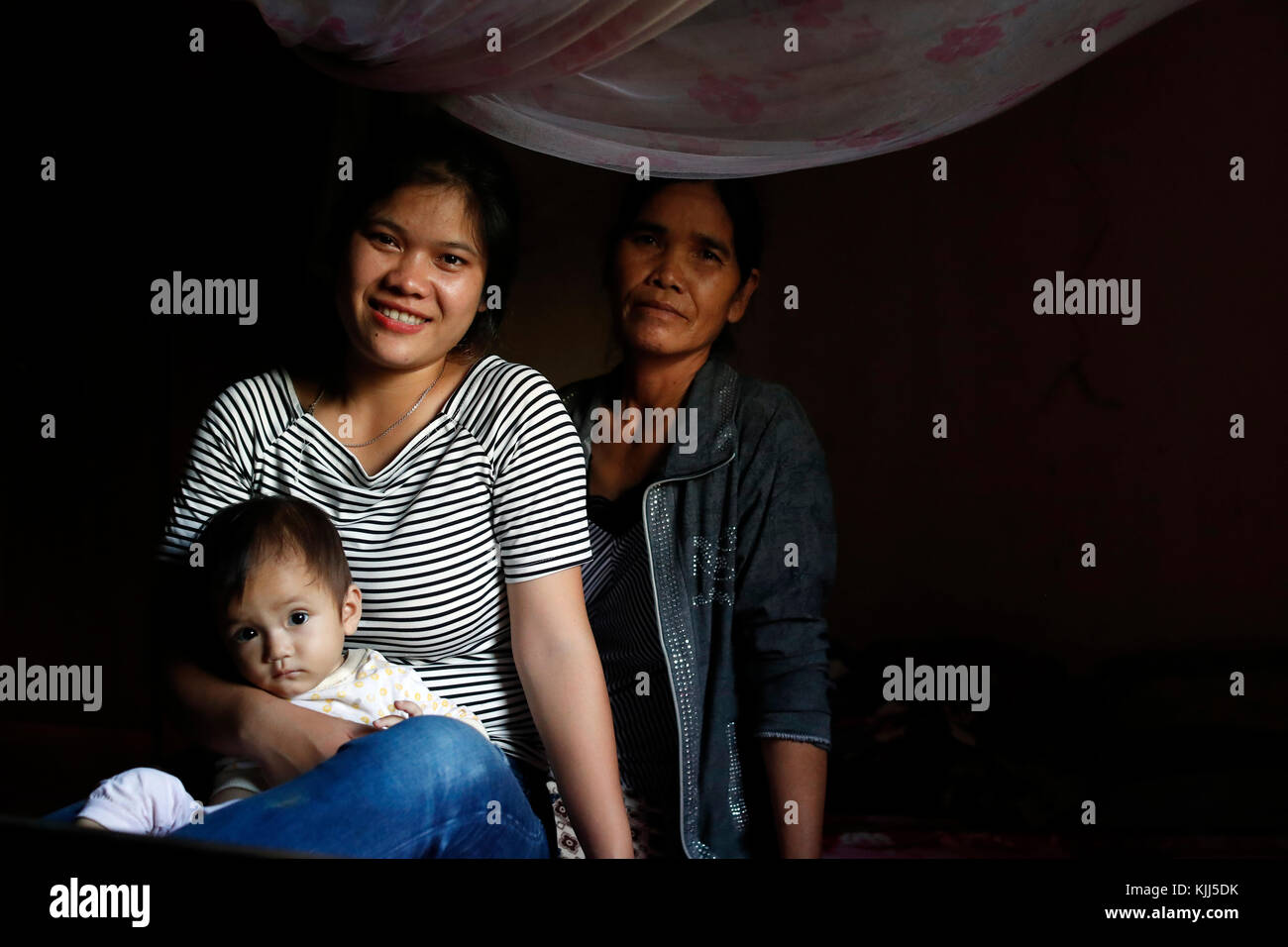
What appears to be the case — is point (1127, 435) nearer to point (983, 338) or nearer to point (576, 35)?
point (983, 338)

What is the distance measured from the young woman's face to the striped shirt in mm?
90

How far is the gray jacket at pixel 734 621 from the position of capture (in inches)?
56.2

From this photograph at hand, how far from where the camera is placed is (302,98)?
5.17ft

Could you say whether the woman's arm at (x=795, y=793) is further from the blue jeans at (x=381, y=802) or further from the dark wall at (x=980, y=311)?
the blue jeans at (x=381, y=802)

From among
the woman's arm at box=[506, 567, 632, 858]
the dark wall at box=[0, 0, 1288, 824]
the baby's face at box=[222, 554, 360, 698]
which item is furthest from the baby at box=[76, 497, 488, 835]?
the dark wall at box=[0, 0, 1288, 824]

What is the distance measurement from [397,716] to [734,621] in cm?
44

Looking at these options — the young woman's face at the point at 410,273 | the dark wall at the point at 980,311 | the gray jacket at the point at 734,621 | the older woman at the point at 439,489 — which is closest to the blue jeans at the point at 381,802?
the older woman at the point at 439,489

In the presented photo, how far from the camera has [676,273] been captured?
4.89 ft

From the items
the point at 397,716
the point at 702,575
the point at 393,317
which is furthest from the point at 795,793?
the point at 393,317

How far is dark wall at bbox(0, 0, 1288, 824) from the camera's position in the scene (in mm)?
1572

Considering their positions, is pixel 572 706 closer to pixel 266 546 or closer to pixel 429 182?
pixel 266 546

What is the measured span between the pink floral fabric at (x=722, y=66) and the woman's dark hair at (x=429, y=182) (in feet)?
0.15

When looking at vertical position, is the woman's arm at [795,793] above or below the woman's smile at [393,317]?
below
